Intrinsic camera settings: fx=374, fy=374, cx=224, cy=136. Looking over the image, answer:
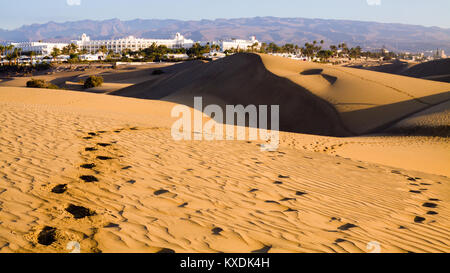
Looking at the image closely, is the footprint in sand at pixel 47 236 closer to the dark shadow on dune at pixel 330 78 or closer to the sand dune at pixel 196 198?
the sand dune at pixel 196 198

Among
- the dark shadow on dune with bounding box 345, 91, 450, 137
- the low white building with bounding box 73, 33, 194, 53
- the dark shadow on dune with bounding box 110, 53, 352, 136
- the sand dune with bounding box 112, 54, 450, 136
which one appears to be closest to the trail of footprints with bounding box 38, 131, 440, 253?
the dark shadow on dune with bounding box 345, 91, 450, 137

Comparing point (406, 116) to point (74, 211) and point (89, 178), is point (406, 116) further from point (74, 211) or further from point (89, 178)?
point (74, 211)

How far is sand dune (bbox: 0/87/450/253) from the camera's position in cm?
418

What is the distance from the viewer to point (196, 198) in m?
5.48

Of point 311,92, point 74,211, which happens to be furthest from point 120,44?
point 74,211

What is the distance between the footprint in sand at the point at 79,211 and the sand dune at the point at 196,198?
2cm

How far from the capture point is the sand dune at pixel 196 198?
4.18 meters

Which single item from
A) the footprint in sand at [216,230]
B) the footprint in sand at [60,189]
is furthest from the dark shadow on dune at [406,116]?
the footprint in sand at [60,189]

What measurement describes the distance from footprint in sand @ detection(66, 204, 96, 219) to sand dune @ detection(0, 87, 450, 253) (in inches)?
0.9

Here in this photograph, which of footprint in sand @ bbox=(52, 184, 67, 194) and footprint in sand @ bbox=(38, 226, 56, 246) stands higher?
footprint in sand @ bbox=(52, 184, 67, 194)

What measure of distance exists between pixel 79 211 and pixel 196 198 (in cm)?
161

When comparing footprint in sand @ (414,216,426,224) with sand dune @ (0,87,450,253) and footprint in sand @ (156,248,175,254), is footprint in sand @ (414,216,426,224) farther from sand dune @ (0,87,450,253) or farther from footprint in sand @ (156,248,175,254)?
footprint in sand @ (156,248,175,254)
